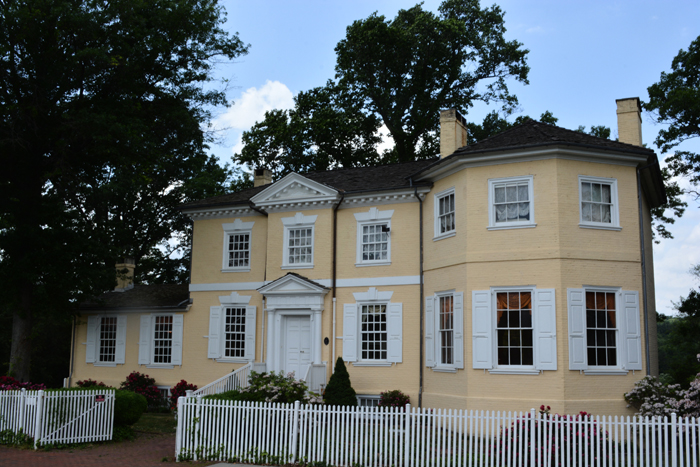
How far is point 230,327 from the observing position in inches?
883

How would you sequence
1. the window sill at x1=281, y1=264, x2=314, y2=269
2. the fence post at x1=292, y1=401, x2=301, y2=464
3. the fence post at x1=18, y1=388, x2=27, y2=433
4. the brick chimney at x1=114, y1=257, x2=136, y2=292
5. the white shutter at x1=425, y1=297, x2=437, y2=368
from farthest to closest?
the brick chimney at x1=114, y1=257, x2=136, y2=292, the window sill at x1=281, y1=264, x2=314, y2=269, the white shutter at x1=425, y1=297, x2=437, y2=368, the fence post at x1=18, y1=388, x2=27, y2=433, the fence post at x1=292, y1=401, x2=301, y2=464

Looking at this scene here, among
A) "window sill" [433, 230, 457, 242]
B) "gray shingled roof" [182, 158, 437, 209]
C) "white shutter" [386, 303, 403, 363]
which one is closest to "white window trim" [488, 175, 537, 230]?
"window sill" [433, 230, 457, 242]

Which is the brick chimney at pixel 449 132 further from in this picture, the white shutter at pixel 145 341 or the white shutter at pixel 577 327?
the white shutter at pixel 145 341

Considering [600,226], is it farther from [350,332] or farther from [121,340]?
[121,340]

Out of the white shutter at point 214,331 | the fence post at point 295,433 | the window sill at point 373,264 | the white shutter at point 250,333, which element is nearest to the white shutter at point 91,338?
the white shutter at point 214,331

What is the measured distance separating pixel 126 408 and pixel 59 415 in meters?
1.60

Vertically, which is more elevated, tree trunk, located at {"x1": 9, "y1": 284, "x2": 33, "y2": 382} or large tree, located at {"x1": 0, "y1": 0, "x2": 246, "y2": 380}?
large tree, located at {"x1": 0, "y1": 0, "x2": 246, "y2": 380}

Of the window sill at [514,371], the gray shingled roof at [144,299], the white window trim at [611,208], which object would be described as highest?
the white window trim at [611,208]

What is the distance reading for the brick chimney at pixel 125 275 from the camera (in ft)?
89.3

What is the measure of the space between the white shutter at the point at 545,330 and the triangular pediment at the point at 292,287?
7.17m

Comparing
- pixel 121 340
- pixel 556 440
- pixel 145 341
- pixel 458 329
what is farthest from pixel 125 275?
pixel 556 440

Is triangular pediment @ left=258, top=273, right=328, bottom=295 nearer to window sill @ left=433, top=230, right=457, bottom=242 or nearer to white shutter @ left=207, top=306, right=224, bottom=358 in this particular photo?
white shutter @ left=207, top=306, right=224, bottom=358

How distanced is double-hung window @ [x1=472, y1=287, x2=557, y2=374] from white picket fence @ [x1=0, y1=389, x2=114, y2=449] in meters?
9.30

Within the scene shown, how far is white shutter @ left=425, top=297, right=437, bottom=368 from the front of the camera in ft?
59.2
